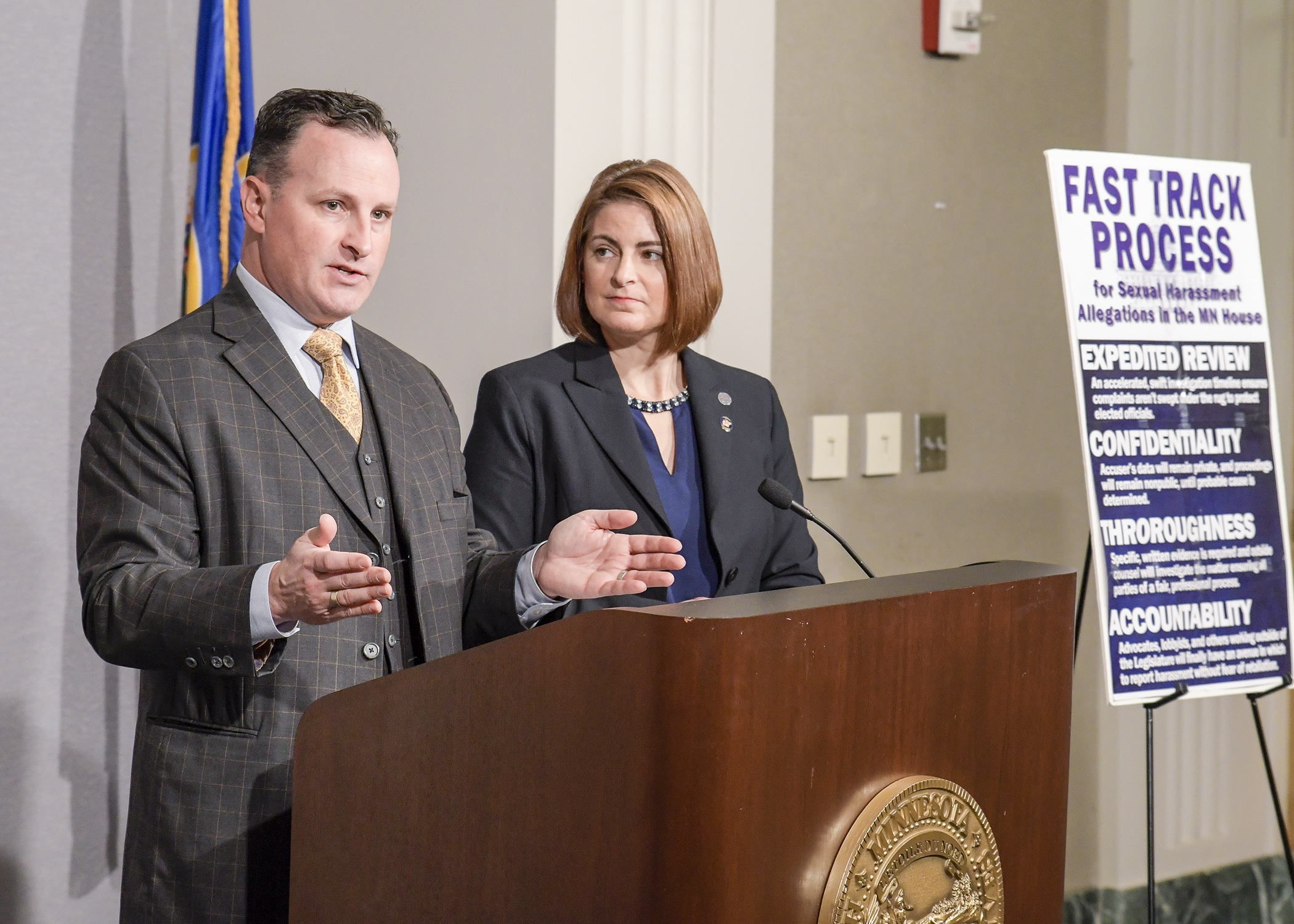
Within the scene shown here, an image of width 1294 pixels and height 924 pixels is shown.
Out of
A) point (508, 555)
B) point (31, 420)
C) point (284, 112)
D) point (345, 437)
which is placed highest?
point (284, 112)

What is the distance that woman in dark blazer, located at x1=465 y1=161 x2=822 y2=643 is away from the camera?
6.51ft

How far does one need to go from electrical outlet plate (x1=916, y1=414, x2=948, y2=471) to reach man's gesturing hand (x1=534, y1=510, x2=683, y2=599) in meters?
1.89

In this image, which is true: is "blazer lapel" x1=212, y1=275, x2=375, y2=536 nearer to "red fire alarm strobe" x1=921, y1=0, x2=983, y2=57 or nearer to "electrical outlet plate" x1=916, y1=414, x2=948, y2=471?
"electrical outlet plate" x1=916, y1=414, x2=948, y2=471

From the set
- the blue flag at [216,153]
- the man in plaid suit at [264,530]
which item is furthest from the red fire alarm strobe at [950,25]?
the man in plaid suit at [264,530]

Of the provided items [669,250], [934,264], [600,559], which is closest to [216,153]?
[669,250]

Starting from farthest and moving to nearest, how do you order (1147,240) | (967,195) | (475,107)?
(967,195) < (475,107) < (1147,240)

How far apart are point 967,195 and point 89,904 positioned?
2.52 metres

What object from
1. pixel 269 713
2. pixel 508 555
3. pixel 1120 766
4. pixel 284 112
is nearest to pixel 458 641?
pixel 508 555

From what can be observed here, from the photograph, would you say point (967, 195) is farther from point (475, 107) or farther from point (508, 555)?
point (508, 555)

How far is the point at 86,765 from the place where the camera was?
2.52 meters

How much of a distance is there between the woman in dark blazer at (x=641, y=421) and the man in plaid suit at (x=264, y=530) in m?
0.50

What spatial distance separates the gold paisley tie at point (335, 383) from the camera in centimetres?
143

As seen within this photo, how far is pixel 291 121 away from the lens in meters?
1.40

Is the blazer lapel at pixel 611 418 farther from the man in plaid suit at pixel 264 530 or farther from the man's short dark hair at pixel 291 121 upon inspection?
the man's short dark hair at pixel 291 121
